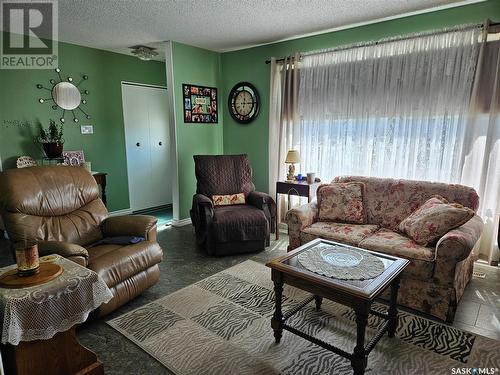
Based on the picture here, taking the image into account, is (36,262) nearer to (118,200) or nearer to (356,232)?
(356,232)

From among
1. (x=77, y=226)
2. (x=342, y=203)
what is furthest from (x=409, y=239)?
(x=77, y=226)

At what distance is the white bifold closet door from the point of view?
5.07 m

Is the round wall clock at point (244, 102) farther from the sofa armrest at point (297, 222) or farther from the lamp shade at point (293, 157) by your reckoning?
the sofa armrest at point (297, 222)

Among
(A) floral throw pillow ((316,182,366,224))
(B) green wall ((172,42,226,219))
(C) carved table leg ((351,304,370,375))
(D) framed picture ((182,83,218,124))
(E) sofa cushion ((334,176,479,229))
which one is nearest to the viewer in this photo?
(C) carved table leg ((351,304,370,375))

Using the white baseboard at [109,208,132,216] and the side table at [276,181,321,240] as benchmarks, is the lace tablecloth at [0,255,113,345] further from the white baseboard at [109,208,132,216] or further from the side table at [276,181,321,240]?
the white baseboard at [109,208,132,216]

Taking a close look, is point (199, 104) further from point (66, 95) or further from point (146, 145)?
point (66, 95)

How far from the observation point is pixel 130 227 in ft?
8.75

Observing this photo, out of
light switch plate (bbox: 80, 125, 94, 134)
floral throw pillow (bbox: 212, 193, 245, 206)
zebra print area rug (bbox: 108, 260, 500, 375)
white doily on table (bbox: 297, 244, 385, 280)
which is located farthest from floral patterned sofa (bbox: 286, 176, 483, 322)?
light switch plate (bbox: 80, 125, 94, 134)

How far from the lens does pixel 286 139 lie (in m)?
4.18

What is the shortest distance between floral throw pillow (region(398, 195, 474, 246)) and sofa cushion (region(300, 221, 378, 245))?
36 centimetres

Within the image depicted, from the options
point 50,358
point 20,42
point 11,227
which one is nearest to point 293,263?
point 50,358

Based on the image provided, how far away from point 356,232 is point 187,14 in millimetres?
2656

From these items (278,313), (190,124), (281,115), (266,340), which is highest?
(281,115)

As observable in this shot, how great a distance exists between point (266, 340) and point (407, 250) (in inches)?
48.2
